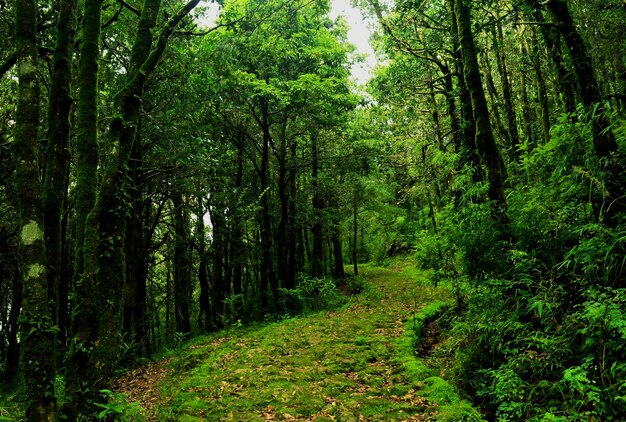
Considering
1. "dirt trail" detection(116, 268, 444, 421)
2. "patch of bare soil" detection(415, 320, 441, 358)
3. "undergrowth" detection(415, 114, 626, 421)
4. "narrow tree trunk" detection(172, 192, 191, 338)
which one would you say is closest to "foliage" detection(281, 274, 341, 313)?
"dirt trail" detection(116, 268, 444, 421)

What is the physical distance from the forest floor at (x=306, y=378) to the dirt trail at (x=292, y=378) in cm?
2

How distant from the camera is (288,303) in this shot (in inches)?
662

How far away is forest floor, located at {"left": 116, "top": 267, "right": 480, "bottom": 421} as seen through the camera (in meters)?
6.29

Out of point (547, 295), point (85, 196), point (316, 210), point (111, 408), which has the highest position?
point (316, 210)

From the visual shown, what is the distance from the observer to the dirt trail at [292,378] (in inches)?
253

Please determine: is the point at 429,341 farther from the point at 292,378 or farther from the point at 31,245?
the point at 31,245

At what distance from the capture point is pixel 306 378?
312 inches

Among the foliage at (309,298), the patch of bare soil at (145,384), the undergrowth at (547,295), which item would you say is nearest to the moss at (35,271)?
the patch of bare soil at (145,384)

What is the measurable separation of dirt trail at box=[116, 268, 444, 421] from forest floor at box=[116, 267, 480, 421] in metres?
0.02

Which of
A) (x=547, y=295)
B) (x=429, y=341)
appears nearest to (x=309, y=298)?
(x=429, y=341)

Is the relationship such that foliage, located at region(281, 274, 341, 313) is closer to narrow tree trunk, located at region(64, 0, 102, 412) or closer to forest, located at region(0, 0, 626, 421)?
forest, located at region(0, 0, 626, 421)

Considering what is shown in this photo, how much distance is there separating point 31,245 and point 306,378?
5867 mm

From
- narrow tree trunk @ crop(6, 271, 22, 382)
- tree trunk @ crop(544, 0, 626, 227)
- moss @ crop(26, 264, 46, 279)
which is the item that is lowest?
narrow tree trunk @ crop(6, 271, 22, 382)

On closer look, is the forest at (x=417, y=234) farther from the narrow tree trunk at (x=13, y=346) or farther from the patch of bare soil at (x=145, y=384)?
the patch of bare soil at (x=145, y=384)
